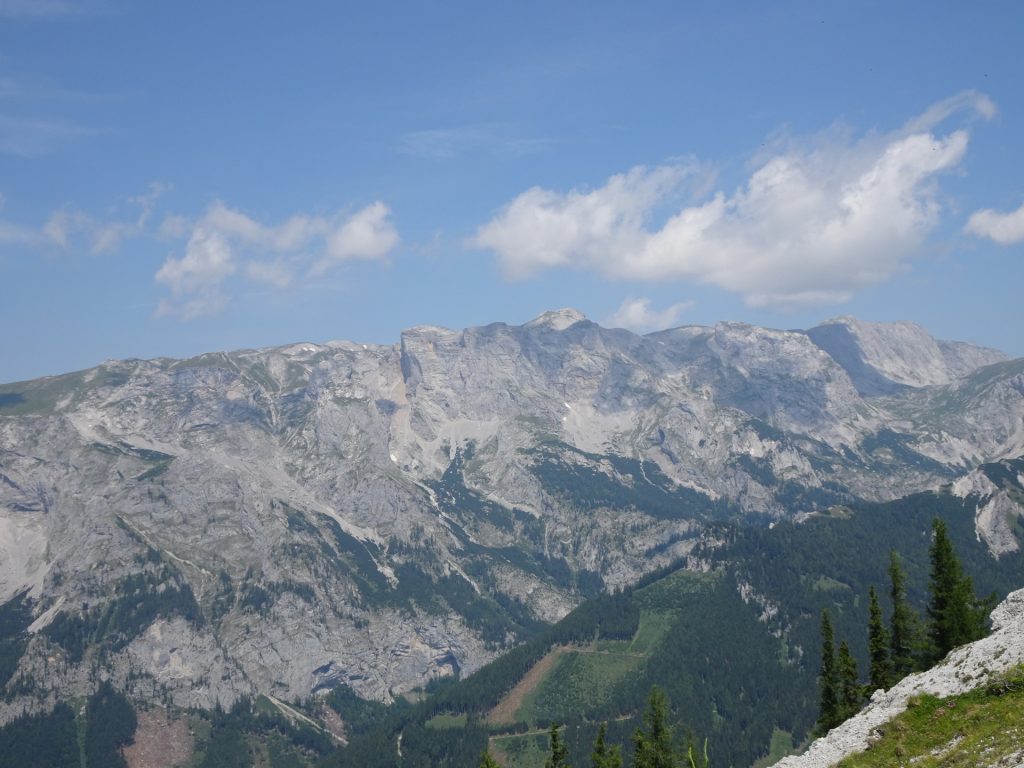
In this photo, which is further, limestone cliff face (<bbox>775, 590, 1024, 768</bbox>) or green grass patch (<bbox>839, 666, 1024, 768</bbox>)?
limestone cliff face (<bbox>775, 590, 1024, 768</bbox>)

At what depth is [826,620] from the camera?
107 metres

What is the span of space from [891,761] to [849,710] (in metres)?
43.4

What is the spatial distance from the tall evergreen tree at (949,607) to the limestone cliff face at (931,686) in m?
32.2


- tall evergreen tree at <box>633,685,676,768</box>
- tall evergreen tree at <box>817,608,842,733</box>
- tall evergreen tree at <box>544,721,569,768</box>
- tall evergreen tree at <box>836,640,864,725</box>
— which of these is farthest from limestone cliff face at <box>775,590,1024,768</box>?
tall evergreen tree at <box>544,721,569,768</box>

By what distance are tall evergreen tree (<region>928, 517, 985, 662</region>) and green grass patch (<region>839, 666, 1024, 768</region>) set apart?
39.1m

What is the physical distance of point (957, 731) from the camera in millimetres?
50656

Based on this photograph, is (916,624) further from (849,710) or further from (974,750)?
(974,750)

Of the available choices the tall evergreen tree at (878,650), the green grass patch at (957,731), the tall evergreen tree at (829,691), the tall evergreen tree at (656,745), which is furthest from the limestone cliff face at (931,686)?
the tall evergreen tree at (656,745)

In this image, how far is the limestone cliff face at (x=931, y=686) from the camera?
54125 millimetres

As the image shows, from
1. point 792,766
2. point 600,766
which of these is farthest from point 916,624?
point 792,766

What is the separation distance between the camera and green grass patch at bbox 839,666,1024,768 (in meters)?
46.9

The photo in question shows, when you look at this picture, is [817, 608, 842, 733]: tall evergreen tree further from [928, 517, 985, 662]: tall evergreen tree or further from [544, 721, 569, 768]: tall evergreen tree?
[544, 721, 569, 768]: tall evergreen tree

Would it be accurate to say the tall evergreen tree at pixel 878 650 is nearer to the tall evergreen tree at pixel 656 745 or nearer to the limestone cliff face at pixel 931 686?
the tall evergreen tree at pixel 656 745

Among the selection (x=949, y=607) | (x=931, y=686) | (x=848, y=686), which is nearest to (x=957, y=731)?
(x=931, y=686)
